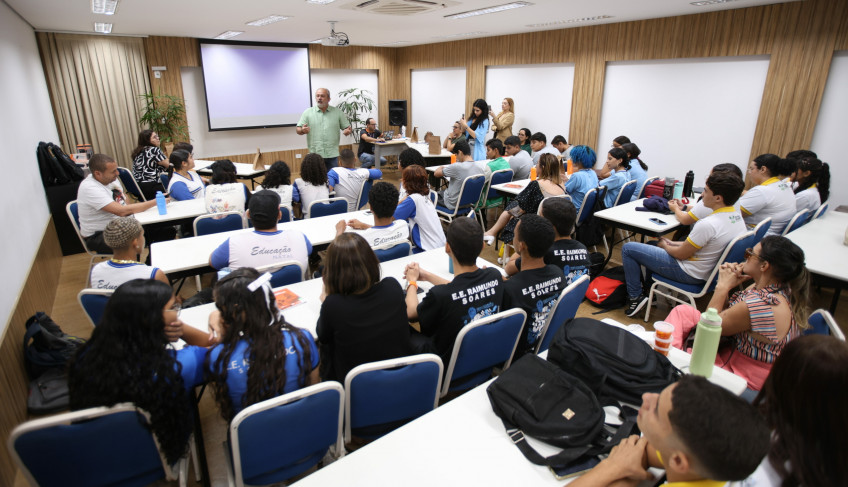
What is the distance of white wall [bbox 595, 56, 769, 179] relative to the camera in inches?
220

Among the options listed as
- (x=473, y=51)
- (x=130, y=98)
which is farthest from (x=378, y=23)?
(x=130, y=98)

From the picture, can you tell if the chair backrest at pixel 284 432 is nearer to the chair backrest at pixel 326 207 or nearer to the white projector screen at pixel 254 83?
the chair backrest at pixel 326 207

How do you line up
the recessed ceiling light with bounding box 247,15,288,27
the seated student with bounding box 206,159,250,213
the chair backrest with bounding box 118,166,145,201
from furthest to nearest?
the recessed ceiling light with bounding box 247,15,288,27
the chair backrest with bounding box 118,166,145,201
the seated student with bounding box 206,159,250,213

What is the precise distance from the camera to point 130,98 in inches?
305

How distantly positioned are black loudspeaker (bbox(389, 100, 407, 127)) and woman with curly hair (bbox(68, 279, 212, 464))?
942cm

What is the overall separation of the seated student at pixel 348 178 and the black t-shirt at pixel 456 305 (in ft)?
9.43

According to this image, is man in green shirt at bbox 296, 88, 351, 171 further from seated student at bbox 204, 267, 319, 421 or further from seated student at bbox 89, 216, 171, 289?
seated student at bbox 204, 267, 319, 421

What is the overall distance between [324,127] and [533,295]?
5504 millimetres

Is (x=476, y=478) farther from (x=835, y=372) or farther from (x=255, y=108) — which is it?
(x=255, y=108)

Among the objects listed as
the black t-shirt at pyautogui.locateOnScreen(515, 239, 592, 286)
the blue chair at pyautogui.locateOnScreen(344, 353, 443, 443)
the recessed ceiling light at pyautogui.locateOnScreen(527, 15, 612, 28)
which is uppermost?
the recessed ceiling light at pyautogui.locateOnScreen(527, 15, 612, 28)

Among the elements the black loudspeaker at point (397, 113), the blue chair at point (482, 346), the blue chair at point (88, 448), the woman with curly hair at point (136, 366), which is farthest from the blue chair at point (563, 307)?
the black loudspeaker at point (397, 113)

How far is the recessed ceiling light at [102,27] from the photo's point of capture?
6.14m

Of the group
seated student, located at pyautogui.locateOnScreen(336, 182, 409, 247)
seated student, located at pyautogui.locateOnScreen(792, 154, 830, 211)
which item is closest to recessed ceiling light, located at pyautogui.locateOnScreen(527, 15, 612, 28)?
seated student, located at pyautogui.locateOnScreen(792, 154, 830, 211)

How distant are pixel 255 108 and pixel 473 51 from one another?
15.4 ft
